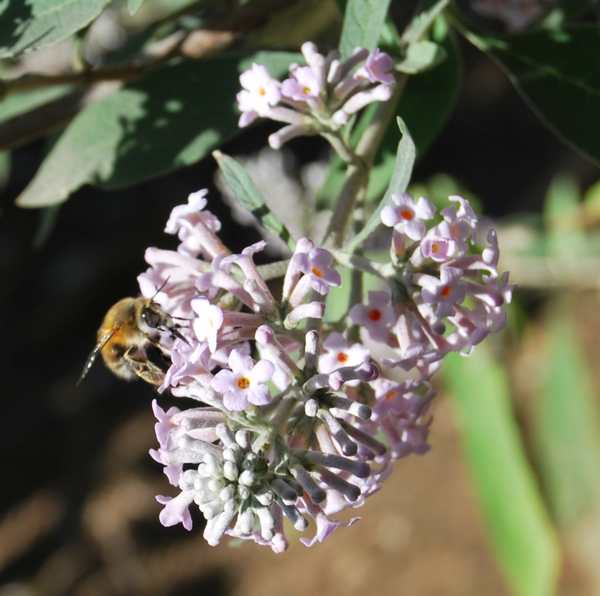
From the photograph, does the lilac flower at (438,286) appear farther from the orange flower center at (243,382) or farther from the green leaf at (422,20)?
the green leaf at (422,20)

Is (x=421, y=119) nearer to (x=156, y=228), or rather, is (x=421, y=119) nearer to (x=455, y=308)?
(x=455, y=308)

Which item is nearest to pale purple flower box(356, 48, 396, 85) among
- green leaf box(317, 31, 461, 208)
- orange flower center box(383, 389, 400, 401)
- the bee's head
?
green leaf box(317, 31, 461, 208)

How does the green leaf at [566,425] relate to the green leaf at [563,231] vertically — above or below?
below

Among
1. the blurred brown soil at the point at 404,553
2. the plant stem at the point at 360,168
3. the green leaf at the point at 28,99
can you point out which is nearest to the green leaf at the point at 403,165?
the plant stem at the point at 360,168

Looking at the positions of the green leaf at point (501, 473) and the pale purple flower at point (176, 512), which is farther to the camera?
the green leaf at point (501, 473)

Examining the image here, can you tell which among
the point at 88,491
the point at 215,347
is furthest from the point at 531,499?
the point at 88,491

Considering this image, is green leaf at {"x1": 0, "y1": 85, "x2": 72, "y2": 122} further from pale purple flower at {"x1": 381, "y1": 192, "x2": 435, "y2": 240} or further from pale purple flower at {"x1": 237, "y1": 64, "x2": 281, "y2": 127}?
pale purple flower at {"x1": 381, "y1": 192, "x2": 435, "y2": 240}
